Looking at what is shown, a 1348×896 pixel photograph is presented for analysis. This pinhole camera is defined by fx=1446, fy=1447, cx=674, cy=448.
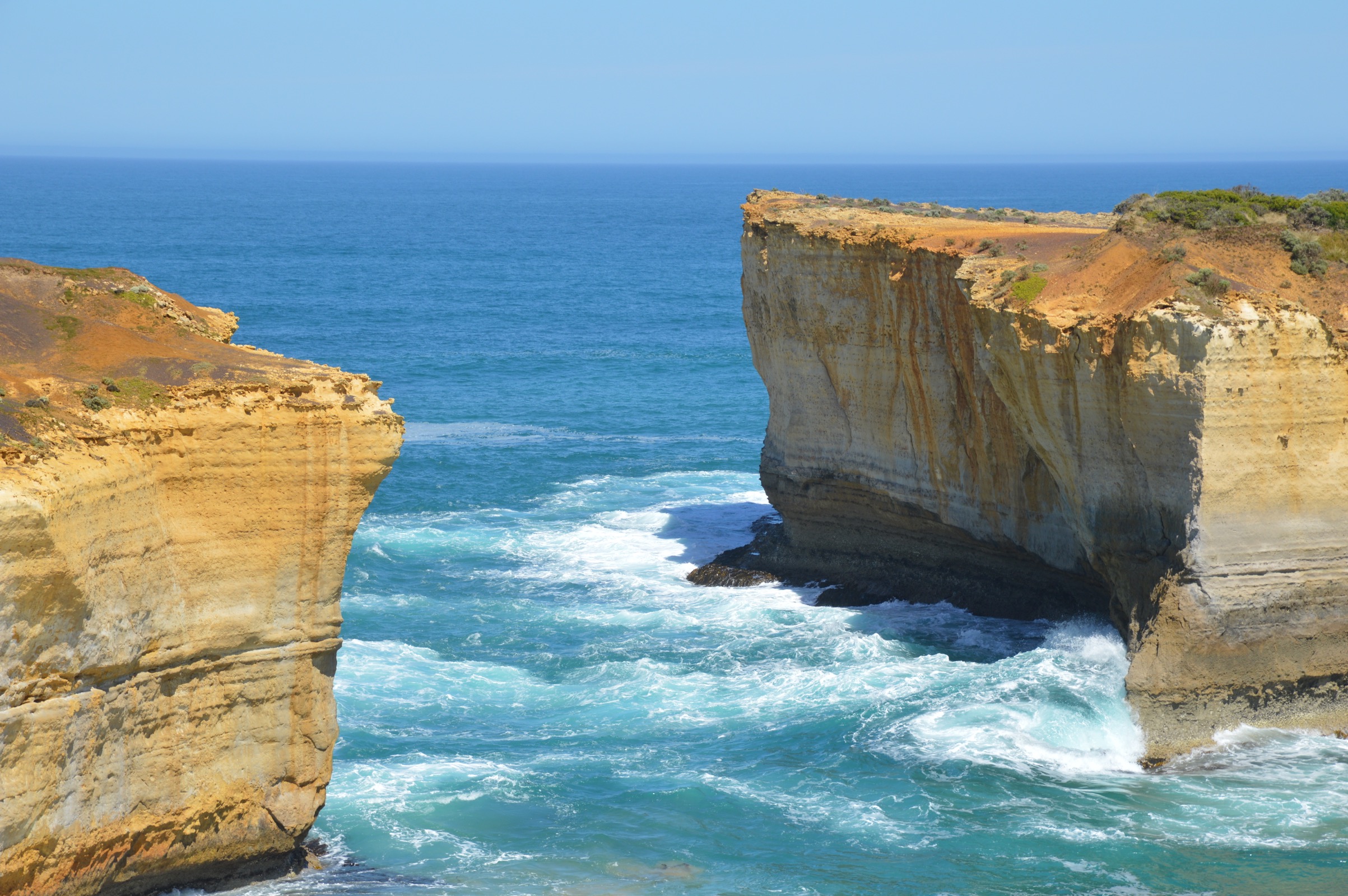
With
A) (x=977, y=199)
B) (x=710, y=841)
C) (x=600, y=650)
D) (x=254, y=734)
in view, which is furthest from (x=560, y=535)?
(x=977, y=199)

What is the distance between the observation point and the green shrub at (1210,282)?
23.7 meters

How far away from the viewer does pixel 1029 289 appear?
2627 cm

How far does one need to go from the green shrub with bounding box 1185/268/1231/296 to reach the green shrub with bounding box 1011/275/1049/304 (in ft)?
9.31

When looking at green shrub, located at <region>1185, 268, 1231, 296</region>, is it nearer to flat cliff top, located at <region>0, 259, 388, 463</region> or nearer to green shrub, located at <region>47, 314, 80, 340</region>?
flat cliff top, located at <region>0, 259, 388, 463</region>

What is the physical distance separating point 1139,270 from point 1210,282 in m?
1.67

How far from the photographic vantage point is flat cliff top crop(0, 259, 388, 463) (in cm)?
1606

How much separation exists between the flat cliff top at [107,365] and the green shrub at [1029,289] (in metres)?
12.8

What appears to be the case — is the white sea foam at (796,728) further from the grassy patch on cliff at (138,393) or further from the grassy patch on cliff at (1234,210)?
the grassy patch on cliff at (1234,210)

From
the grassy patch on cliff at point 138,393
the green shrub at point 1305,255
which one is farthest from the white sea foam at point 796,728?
the green shrub at point 1305,255

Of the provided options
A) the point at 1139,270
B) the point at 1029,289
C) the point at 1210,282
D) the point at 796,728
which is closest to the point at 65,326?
the point at 796,728

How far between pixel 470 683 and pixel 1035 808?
1103 centimetres

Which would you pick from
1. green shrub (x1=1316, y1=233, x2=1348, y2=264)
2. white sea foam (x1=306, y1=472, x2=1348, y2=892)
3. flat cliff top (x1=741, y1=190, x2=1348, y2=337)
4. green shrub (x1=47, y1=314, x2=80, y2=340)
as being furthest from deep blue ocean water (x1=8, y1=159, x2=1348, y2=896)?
green shrub (x1=1316, y1=233, x2=1348, y2=264)

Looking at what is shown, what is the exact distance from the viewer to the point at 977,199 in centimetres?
16312

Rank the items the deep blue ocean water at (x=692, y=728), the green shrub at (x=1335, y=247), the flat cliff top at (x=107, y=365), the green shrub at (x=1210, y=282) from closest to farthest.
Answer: the flat cliff top at (x=107, y=365)
the deep blue ocean water at (x=692, y=728)
the green shrub at (x=1210, y=282)
the green shrub at (x=1335, y=247)
